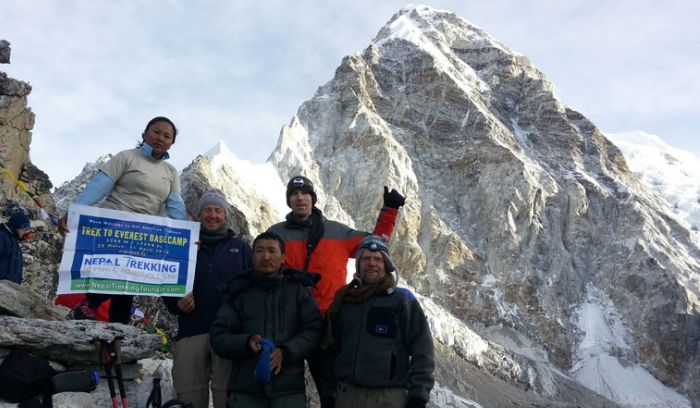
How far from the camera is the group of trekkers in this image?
447 cm

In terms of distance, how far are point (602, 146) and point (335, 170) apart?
49.5m

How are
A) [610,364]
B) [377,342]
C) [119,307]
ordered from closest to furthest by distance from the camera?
[377,342] < [119,307] < [610,364]

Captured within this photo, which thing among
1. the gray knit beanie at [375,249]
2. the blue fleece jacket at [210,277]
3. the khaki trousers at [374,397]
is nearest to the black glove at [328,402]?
the khaki trousers at [374,397]

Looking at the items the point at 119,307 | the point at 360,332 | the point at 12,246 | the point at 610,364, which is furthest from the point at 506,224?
the point at 360,332

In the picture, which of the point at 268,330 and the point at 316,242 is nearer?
the point at 268,330

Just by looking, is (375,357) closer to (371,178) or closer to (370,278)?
(370,278)

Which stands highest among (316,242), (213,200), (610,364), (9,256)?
(213,200)

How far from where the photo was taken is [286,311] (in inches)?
182

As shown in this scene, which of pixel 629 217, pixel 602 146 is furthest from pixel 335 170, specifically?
pixel 602 146

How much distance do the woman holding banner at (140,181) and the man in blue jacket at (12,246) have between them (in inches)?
100

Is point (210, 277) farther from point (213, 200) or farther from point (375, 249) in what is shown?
point (375, 249)

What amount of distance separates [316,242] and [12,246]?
15.1 feet

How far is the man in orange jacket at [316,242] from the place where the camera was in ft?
17.2

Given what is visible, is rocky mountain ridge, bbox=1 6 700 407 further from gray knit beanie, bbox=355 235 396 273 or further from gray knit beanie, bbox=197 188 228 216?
gray knit beanie, bbox=355 235 396 273
